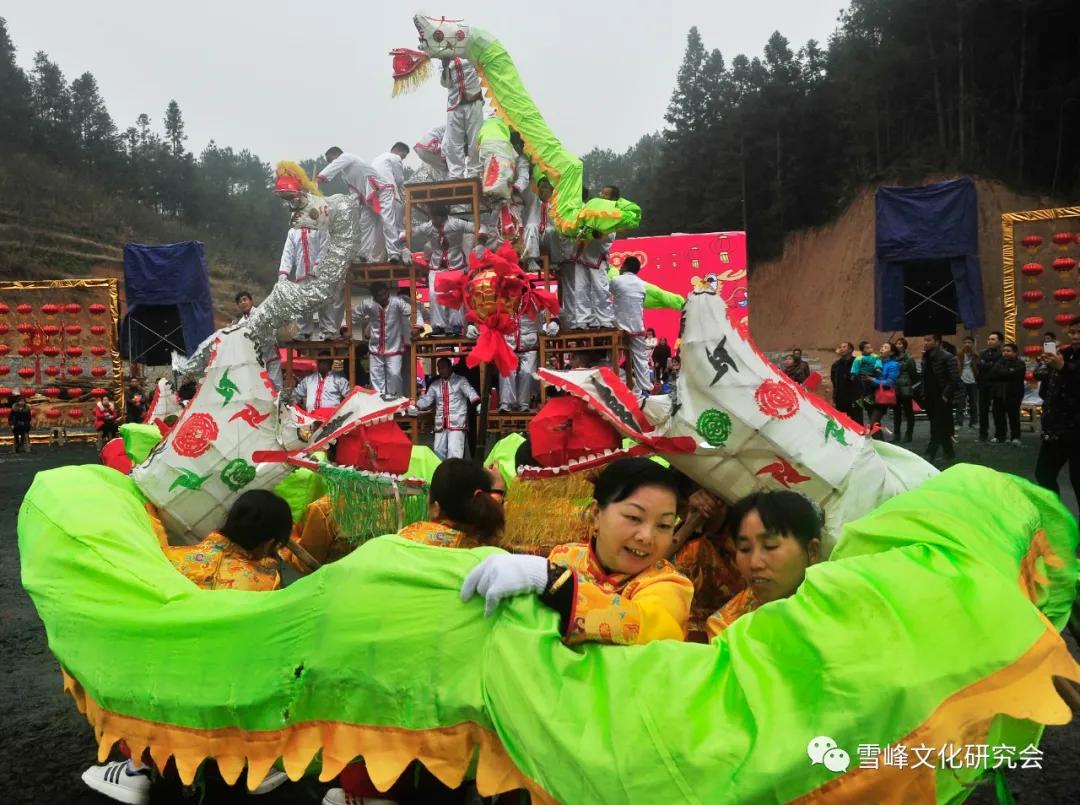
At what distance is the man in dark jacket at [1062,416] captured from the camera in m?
5.16

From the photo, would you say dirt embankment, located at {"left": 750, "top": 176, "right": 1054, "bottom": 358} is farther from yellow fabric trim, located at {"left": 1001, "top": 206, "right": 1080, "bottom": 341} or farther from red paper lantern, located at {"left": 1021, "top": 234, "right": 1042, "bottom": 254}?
yellow fabric trim, located at {"left": 1001, "top": 206, "right": 1080, "bottom": 341}

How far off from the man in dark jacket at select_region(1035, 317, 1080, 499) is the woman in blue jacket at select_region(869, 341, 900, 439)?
4.71 meters

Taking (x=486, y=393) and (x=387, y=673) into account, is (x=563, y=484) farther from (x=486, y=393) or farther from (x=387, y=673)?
(x=486, y=393)

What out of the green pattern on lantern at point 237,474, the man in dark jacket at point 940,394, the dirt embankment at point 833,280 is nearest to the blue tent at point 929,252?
the man in dark jacket at point 940,394

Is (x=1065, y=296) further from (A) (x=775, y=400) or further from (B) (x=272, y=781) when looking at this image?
(B) (x=272, y=781)

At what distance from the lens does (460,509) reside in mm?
2650

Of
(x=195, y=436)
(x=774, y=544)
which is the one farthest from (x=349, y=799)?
(x=195, y=436)

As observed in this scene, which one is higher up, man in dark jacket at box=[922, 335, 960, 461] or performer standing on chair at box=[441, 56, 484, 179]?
performer standing on chair at box=[441, 56, 484, 179]

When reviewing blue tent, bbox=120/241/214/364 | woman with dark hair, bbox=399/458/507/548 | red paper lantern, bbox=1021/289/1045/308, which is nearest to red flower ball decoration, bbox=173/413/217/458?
woman with dark hair, bbox=399/458/507/548

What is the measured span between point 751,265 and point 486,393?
2566 cm

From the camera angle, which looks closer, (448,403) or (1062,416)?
(1062,416)

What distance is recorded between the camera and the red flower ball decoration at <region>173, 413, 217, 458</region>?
115 inches

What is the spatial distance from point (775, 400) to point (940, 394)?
6.51 metres

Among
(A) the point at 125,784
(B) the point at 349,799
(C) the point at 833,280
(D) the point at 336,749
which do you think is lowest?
(A) the point at 125,784
